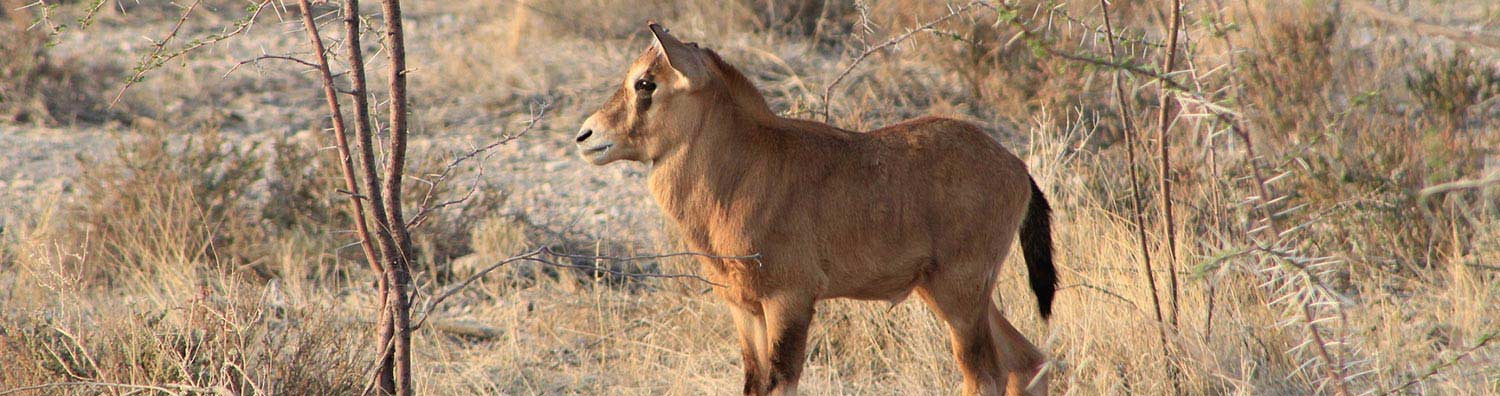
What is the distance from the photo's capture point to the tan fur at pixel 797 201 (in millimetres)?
3834

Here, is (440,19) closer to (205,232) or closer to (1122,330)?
(205,232)

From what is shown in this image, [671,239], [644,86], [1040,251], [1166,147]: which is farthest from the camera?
[671,239]

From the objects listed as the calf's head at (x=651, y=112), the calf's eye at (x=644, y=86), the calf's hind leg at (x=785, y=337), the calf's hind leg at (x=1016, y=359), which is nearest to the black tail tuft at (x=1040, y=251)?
the calf's hind leg at (x=1016, y=359)

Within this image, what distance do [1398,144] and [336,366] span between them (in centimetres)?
576

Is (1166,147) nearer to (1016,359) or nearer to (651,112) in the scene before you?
(1016,359)

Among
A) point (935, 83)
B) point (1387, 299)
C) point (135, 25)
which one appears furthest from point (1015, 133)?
point (135, 25)

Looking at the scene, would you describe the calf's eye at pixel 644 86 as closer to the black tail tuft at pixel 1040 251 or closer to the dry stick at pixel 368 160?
the dry stick at pixel 368 160

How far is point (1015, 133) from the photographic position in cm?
915

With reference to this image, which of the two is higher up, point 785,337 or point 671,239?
point 785,337

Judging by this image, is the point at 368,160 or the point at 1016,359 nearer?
the point at 368,160

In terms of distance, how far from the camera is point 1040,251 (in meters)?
4.41

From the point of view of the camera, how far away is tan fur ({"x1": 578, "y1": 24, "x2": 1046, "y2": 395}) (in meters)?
3.83

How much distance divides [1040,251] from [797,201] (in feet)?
3.21

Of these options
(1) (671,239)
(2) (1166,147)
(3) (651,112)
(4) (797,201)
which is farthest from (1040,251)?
(1) (671,239)
